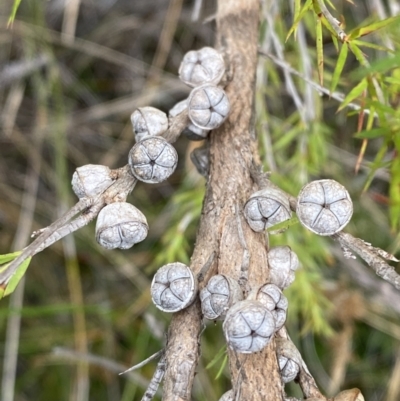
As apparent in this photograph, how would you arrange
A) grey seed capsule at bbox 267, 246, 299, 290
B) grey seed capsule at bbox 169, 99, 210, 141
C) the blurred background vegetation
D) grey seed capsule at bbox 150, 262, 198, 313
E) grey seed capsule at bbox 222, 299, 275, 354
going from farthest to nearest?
the blurred background vegetation
grey seed capsule at bbox 169, 99, 210, 141
grey seed capsule at bbox 267, 246, 299, 290
grey seed capsule at bbox 150, 262, 198, 313
grey seed capsule at bbox 222, 299, 275, 354

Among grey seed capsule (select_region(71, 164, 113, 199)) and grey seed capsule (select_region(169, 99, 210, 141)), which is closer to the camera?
grey seed capsule (select_region(71, 164, 113, 199))

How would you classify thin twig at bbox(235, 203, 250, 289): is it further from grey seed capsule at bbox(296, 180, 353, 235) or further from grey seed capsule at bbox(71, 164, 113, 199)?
grey seed capsule at bbox(71, 164, 113, 199)

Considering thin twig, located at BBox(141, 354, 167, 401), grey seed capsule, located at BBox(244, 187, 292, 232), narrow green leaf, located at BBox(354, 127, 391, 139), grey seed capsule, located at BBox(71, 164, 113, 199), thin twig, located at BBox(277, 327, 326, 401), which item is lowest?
thin twig, located at BBox(141, 354, 167, 401)

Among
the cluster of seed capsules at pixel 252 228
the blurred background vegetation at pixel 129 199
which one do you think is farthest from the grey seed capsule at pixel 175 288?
the blurred background vegetation at pixel 129 199

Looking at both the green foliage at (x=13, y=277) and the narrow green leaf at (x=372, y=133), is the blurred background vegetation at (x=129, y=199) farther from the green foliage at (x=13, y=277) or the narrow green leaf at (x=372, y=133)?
the green foliage at (x=13, y=277)

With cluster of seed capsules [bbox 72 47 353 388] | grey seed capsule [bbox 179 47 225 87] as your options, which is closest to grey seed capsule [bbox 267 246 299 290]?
cluster of seed capsules [bbox 72 47 353 388]

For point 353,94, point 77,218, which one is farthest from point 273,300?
point 353,94

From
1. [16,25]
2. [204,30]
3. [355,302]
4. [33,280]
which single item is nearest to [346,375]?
[355,302]
